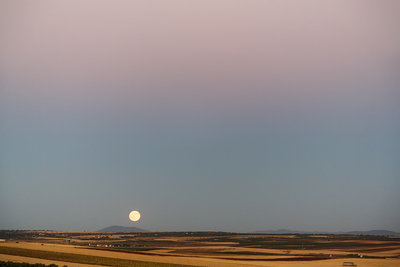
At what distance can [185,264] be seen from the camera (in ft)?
271

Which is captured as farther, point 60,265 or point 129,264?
point 129,264

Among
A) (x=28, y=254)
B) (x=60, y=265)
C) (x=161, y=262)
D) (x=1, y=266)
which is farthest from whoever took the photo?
(x=28, y=254)

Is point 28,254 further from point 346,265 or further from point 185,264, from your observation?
point 346,265

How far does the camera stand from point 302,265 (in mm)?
88812

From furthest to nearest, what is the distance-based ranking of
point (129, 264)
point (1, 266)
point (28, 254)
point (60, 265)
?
point (28, 254) < point (129, 264) < point (60, 265) < point (1, 266)

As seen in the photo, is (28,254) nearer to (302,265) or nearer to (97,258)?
(97,258)

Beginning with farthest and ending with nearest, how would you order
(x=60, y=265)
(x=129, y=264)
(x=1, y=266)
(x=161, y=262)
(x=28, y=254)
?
(x=28, y=254), (x=161, y=262), (x=129, y=264), (x=60, y=265), (x=1, y=266)

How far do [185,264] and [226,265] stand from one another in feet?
25.6

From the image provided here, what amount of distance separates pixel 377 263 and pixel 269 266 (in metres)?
29.0

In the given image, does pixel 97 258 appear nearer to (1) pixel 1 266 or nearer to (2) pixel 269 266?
(1) pixel 1 266

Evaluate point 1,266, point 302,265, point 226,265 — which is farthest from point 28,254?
point 302,265

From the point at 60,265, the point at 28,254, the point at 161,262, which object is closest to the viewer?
the point at 60,265

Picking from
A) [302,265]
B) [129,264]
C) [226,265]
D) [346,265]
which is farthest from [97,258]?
[346,265]

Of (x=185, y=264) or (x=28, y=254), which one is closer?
(x=185, y=264)
